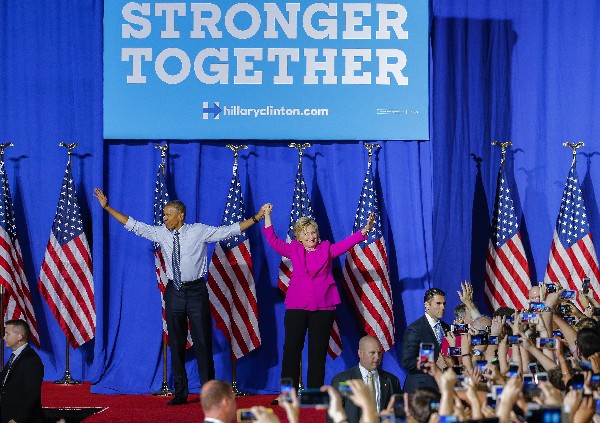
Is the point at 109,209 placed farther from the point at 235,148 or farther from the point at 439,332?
the point at 439,332

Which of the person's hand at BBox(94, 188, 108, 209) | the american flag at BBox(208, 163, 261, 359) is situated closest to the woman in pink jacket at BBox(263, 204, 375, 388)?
the american flag at BBox(208, 163, 261, 359)

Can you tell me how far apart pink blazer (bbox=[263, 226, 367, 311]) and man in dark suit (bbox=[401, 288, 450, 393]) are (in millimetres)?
1202

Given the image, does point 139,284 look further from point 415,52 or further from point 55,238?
point 415,52

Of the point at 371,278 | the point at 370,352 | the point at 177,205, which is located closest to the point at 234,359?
the point at 371,278

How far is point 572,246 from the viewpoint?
34.4 ft

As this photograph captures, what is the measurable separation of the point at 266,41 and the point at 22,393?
4.04 metres

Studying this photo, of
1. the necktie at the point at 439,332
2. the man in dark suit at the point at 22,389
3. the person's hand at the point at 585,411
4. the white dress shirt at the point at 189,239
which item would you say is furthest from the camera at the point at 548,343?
the white dress shirt at the point at 189,239

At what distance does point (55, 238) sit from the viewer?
34.0ft

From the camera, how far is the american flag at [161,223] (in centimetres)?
1007

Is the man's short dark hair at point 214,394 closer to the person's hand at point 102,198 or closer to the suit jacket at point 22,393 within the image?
the suit jacket at point 22,393

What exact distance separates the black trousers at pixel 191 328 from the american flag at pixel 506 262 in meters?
2.71

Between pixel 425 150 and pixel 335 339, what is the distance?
70.5 inches

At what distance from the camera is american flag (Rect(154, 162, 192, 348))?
396 inches

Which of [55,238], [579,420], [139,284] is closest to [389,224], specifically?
[139,284]
